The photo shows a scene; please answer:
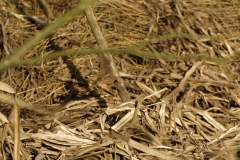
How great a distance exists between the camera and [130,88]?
2.26 metres

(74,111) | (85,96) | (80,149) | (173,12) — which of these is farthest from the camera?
(173,12)

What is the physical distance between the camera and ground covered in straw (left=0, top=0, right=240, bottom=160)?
1812 mm

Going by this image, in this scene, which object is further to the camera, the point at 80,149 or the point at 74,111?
the point at 74,111

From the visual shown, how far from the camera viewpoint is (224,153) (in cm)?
184

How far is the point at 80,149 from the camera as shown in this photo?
5.88ft

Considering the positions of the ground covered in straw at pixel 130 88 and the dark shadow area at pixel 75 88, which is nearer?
the ground covered in straw at pixel 130 88

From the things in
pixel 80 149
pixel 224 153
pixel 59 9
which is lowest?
pixel 224 153

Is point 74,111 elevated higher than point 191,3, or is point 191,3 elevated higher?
point 191,3

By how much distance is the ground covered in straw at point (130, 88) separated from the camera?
Result: 1812 mm

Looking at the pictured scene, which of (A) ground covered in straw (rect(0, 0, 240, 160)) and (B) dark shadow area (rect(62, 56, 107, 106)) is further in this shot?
(B) dark shadow area (rect(62, 56, 107, 106))

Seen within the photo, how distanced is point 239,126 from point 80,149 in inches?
30.4

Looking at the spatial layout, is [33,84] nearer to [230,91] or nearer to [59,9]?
[59,9]

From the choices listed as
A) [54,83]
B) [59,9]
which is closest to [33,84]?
[54,83]

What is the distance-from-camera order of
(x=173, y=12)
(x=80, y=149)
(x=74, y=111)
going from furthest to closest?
(x=173, y=12), (x=74, y=111), (x=80, y=149)
